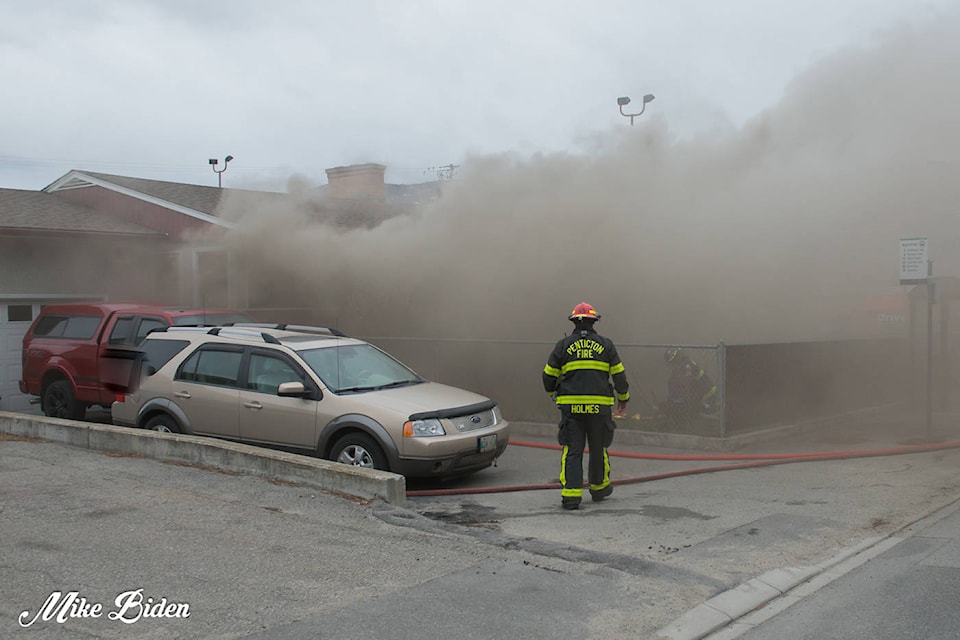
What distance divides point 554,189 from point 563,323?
2.40 meters

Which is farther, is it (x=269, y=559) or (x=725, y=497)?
(x=725, y=497)

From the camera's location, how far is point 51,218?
16047 mm

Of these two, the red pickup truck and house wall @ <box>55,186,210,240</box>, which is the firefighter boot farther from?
house wall @ <box>55,186,210,240</box>

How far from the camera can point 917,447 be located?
10.3 meters

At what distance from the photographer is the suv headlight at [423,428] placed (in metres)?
8.14

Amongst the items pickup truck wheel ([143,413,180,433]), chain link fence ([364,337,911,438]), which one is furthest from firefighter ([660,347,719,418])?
pickup truck wheel ([143,413,180,433])

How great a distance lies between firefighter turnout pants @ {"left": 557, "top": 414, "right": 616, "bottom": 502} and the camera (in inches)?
299

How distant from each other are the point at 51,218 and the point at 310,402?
10.0m

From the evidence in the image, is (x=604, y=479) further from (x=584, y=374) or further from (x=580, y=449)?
(x=584, y=374)

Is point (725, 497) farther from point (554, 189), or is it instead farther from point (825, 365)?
point (554, 189)

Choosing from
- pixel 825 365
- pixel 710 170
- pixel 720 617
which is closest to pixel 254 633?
pixel 720 617

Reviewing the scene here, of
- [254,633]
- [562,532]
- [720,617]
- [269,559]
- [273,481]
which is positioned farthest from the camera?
[273,481]

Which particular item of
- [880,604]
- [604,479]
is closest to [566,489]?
[604,479]

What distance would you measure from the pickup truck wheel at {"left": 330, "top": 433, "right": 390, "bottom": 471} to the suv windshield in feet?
1.79
